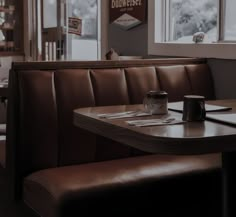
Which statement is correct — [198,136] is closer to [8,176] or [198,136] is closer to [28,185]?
[28,185]

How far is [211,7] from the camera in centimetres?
389

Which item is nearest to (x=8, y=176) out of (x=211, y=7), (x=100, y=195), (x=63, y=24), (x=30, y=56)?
(x=100, y=195)

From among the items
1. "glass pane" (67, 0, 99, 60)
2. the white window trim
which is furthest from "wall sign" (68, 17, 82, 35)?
the white window trim

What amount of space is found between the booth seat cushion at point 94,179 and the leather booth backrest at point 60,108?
184 millimetres

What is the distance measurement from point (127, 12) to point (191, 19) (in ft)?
2.23

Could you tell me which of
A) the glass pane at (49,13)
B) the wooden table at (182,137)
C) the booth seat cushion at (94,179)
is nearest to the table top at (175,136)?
the wooden table at (182,137)

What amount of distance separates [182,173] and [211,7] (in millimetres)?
1634

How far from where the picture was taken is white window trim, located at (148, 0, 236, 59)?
138 inches

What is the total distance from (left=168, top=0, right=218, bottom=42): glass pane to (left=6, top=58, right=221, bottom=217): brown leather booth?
2.36 feet

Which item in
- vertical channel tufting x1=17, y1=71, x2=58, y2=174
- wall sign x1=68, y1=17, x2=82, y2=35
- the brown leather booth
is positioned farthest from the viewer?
wall sign x1=68, y1=17, x2=82, y2=35

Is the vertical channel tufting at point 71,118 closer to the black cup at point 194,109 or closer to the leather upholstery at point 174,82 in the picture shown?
the leather upholstery at point 174,82

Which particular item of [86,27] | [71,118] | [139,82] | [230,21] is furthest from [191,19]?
[86,27]

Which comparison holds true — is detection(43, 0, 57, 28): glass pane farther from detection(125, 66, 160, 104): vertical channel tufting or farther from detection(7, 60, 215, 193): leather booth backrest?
detection(7, 60, 215, 193): leather booth backrest

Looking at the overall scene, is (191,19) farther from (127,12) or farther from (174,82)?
(174,82)
